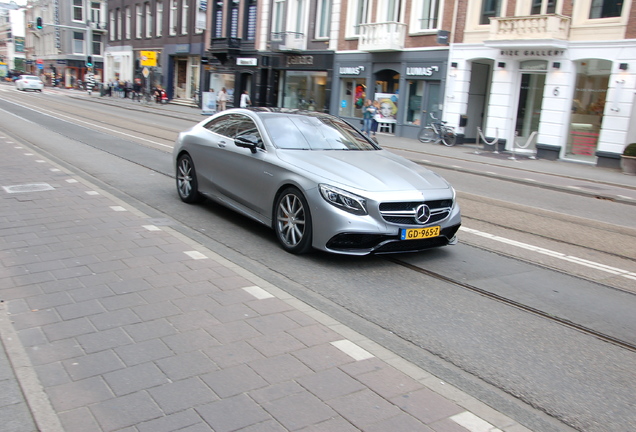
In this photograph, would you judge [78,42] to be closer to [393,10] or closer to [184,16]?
[184,16]

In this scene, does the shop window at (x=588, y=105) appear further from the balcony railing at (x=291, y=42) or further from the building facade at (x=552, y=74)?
the balcony railing at (x=291, y=42)

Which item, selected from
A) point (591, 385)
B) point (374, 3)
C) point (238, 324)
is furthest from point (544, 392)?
point (374, 3)

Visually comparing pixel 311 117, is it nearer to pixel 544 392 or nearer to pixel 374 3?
pixel 544 392

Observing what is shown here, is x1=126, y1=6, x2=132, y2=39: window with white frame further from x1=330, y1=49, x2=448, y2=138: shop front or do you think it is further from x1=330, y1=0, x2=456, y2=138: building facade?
x1=330, y1=49, x2=448, y2=138: shop front

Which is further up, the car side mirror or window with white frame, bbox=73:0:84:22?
window with white frame, bbox=73:0:84:22

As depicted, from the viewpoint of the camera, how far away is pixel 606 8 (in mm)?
19875

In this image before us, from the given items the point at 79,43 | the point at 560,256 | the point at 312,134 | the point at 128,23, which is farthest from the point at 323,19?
the point at 79,43

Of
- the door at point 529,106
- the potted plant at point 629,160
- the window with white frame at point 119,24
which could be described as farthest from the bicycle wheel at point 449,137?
the window with white frame at point 119,24

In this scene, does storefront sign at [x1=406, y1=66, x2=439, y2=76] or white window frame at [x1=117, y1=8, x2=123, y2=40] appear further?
white window frame at [x1=117, y1=8, x2=123, y2=40]

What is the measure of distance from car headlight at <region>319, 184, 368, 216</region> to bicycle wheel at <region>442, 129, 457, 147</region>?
1938cm

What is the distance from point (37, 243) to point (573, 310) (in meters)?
5.36

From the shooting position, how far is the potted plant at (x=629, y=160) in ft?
58.2

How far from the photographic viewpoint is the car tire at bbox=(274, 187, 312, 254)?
6113 mm

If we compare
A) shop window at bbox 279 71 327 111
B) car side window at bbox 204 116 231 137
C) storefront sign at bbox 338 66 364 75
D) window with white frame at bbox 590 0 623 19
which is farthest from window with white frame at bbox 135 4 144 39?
car side window at bbox 204 116 231 137
